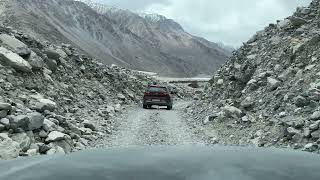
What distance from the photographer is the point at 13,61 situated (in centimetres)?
2508

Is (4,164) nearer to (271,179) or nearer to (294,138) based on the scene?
(271,179)

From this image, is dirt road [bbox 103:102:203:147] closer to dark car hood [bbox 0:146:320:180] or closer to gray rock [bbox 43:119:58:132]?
gray rock [bbox 43:119:58:132]

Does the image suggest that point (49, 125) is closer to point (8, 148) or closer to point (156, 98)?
point (8, 148)

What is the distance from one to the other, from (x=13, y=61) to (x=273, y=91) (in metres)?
12.6

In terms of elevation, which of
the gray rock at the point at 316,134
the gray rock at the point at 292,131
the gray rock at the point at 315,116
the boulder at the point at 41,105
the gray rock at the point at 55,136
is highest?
the boulder at the point at 41,105

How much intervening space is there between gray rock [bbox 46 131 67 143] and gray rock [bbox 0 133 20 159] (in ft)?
5.97

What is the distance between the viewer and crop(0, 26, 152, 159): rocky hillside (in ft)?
53.8

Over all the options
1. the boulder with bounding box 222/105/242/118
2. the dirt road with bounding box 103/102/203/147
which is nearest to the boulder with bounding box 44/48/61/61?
the dirt road with bounding box 103/102/203/147

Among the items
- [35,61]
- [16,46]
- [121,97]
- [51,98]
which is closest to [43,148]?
[51,98]

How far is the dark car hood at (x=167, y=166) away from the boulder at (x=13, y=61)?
11.7 metres

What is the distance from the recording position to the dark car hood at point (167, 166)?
11.1 metres

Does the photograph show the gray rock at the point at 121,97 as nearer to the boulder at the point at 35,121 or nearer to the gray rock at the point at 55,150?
the boulder at the point at 35,121

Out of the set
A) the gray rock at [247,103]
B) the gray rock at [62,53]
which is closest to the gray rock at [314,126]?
the gray rock at [247,103]

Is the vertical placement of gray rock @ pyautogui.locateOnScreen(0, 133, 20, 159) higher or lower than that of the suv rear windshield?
lower
